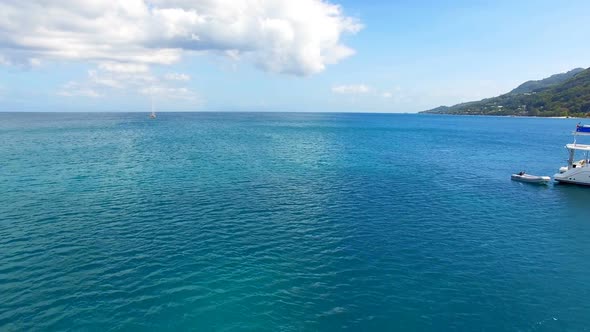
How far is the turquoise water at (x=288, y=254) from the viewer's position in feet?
74.0

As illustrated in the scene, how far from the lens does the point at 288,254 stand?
31.1 m

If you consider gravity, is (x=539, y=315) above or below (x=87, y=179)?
below

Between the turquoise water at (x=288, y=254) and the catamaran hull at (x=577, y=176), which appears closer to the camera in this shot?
A: the turquoise water at (x=288, y=254)

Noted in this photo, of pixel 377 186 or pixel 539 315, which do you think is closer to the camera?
pixel 539 315

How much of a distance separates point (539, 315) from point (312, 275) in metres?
16.4

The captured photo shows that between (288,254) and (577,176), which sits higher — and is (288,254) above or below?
below

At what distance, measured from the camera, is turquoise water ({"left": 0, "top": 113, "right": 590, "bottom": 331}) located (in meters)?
22.6

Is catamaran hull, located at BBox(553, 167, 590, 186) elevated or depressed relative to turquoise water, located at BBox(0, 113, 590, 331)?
elevated

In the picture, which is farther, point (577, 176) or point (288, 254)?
point (577, 176)

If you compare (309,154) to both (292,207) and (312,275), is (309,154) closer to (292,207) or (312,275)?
(292,207)

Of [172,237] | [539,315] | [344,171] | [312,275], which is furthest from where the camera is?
[344,171]

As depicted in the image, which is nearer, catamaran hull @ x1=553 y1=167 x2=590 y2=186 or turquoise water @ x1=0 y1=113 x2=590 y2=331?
turquoise water @ x1=0 y1=113 x2=590 y2=331

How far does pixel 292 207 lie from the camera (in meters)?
44.7

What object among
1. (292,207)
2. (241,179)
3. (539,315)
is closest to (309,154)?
(241,179)
